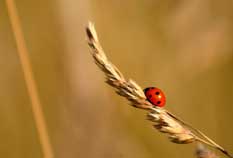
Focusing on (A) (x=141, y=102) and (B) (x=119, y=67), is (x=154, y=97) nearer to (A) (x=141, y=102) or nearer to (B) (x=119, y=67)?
(A) (x=141, y=102)

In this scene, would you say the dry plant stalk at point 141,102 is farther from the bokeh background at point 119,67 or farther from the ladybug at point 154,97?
the bokeh background at point 119,67

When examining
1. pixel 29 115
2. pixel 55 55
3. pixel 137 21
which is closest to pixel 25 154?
pixel 29 115

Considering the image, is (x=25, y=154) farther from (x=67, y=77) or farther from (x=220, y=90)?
(x=220, y=90)

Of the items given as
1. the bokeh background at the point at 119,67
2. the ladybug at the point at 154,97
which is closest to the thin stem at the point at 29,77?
the bokeh background at the point at 119,67

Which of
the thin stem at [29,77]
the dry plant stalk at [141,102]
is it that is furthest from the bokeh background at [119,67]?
the dry plant stalk at [141,102]

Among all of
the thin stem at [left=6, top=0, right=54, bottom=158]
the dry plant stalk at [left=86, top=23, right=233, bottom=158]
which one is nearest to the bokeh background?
the thin stem at [left=6, top=0, right=54, bottom=158]

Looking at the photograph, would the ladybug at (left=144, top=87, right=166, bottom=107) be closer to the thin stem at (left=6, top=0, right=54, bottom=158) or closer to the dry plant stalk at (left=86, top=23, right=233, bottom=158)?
the dry plant stalk at (left=86, top=23, right=233, bottom=158)

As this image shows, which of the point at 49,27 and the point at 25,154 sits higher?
the point at 49,27

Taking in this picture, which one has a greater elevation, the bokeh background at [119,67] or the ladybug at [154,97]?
the bokeh background at [119,67]

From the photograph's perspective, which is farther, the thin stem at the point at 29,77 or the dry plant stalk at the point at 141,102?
the thin stem at the point at 29,77
